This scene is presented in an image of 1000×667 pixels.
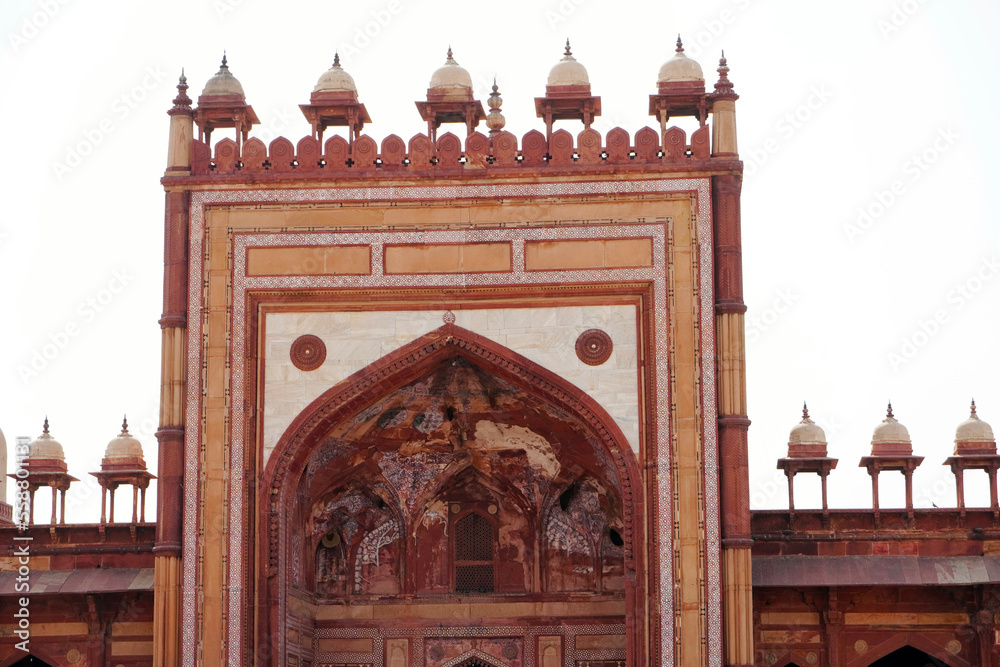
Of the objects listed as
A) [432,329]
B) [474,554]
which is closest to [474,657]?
[474,554]

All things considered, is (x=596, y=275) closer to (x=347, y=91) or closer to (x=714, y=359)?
(x=714, y=359)

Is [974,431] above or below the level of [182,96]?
below

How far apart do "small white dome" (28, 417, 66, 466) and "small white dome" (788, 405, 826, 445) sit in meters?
9.32

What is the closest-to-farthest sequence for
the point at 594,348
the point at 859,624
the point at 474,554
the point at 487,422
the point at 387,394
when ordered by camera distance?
1. the point at 594,348
2. the point at 387,394
3. the point at 859,624
4. the point at 487,422
5. the point at 474,554

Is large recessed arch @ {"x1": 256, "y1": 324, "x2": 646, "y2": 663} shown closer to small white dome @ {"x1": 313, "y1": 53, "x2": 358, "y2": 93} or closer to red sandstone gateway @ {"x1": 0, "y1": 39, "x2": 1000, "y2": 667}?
red sandstone gateway @ {"x1": 0, "y1": 39, "x2": 1000, "y2": 667}

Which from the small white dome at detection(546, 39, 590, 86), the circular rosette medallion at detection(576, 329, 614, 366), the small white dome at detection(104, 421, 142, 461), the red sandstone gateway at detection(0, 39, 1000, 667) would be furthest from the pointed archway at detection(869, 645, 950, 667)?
the small white dome at detection(104, 421, 142, 461)

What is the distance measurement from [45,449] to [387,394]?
17.0 feet

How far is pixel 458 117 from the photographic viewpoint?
73.5 ft

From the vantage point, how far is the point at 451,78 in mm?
22188

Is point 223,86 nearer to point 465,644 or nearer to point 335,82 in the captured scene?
point 335,82

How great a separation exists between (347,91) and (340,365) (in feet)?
10.8

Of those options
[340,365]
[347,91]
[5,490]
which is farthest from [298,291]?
[5,490]

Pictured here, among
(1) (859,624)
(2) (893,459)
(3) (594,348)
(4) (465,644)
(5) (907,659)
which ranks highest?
(3) (594,348)

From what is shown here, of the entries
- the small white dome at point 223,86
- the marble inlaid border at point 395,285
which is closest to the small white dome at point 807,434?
the marble inlaid border at point 395,285
